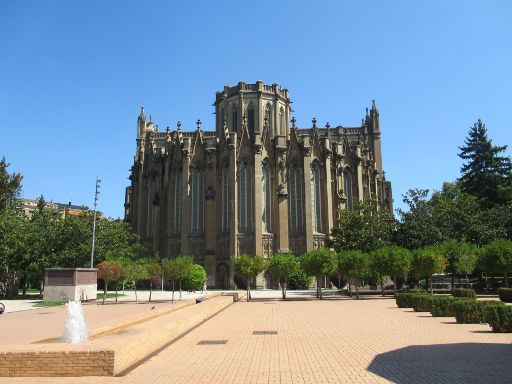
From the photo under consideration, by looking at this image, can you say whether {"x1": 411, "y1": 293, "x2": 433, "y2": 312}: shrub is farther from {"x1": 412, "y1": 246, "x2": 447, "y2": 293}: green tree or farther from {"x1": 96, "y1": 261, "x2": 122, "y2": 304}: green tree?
{"x1": 96, "y1": 261, "x2": 122, "y2": 304}: green tree

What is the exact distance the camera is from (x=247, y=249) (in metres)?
51.0

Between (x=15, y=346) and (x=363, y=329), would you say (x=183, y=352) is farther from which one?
(x=363, y=329)

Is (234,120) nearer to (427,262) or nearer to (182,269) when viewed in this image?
(182,269)

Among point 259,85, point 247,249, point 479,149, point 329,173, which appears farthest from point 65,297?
point 479,149

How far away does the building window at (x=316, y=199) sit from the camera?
5266 cm

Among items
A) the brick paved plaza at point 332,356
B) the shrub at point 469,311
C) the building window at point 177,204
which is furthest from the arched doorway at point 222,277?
the shrub at point 469,311

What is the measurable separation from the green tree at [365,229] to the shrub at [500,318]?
1049 inches

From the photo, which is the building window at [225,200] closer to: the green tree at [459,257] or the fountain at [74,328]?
the green tree at [459,257]

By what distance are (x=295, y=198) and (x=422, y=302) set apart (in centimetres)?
3247

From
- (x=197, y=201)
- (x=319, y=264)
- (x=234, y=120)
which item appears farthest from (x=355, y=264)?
(x=234, y=120)

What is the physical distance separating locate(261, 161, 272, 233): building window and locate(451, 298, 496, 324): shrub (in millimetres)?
35619

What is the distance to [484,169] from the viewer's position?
5434 centimetres

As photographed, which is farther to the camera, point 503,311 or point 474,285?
point 474,285

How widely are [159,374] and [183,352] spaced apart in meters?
2.53
